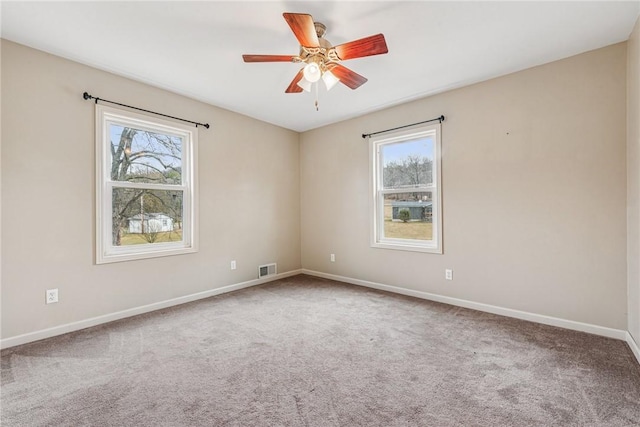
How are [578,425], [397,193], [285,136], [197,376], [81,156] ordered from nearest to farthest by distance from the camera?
[578,425] → [197,376] → [81,156] → [397,193] → [285,136]

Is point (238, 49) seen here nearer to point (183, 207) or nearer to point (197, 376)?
point (183, 207)

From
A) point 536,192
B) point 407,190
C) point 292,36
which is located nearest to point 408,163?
point 407,190

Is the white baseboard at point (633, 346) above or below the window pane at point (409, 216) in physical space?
below

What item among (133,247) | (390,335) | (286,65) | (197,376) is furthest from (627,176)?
(133,247)

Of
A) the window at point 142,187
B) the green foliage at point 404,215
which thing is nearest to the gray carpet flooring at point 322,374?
the window at point 142,187

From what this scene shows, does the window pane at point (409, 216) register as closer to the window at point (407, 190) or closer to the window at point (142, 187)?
the window at point (407, 190)

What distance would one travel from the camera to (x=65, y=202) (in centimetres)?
262

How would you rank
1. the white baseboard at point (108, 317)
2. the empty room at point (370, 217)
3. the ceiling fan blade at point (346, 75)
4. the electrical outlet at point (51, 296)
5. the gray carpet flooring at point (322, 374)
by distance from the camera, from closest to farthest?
the gray carpet flooring at point (322, 374), the empty room at point (370, 217), the ceiling fan blade at point (346, 75), the white baseboard at point (108, 317), the electrical outlet at point (51, 296)

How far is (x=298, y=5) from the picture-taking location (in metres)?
1.96

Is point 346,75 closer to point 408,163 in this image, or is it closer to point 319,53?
point 319,53

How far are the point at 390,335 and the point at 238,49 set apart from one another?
2.87m

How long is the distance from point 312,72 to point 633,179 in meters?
2.62

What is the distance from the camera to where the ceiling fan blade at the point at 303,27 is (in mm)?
1683

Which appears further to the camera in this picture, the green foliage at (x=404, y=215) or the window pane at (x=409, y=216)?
the green foliage at (x=404, y=215)
